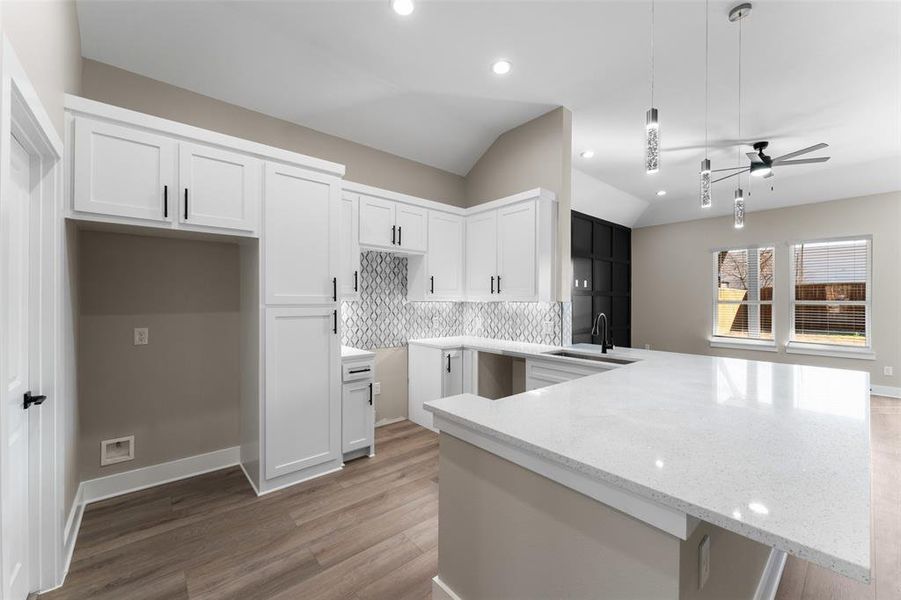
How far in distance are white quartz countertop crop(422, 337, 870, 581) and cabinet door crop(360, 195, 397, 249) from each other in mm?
2300

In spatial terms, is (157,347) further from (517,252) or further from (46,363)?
(517,252)

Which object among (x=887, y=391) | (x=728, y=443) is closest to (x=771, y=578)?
(x=728, y=443)

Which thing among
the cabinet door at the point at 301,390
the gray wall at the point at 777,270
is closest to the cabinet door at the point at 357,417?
the cabinet door at the point at 301,390

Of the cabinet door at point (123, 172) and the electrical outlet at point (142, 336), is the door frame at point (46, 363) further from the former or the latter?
the electrical outlet at point (142, 336)

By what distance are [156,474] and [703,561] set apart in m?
3.37

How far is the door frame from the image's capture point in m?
1.70

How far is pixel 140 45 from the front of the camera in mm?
2562

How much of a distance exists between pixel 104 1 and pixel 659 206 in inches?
292

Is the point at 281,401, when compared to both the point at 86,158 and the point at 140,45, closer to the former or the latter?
the point at 86,158

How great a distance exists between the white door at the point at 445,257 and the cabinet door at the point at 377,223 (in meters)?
0.50

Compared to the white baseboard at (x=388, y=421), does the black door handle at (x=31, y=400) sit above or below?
above

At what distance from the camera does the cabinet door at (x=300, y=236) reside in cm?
270

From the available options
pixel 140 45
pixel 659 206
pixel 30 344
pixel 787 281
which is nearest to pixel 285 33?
pixel 140 45

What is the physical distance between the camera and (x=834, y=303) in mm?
5723
